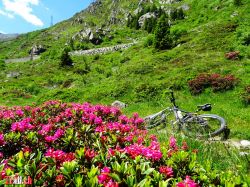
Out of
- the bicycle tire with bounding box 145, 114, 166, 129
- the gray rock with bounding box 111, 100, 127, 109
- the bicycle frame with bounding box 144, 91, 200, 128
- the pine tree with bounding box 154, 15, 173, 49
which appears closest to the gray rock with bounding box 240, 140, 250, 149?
the bicycle frame with bounding box 144, 91, 200, 128

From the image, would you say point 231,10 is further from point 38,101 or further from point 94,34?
point 94,34

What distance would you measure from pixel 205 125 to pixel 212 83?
1029cm

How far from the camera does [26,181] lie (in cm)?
349

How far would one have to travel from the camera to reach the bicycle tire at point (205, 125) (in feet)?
38.4

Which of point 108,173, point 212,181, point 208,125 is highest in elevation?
point 108,173

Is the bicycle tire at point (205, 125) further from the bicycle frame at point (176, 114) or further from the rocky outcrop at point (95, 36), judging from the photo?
the rocky outcrop at point (95, 36)

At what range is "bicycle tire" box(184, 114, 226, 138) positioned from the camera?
11.7m

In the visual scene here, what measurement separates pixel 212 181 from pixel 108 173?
1.31 m

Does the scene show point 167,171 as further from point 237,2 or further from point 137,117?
point 237,2

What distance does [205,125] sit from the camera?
11953 millimetres

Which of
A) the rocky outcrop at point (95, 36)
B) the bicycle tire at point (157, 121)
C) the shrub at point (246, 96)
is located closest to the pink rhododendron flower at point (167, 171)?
the bicycle tire at point (157, 121)

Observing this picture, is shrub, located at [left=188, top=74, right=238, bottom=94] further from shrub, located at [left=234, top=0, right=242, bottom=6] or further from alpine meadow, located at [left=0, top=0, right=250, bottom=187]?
shrub, located at [left=234, top=0, right=242, bottom=6]

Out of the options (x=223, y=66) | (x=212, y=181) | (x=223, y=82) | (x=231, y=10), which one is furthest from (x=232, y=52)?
(x=212, y=181)

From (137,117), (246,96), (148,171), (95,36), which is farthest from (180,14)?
(148,171)
